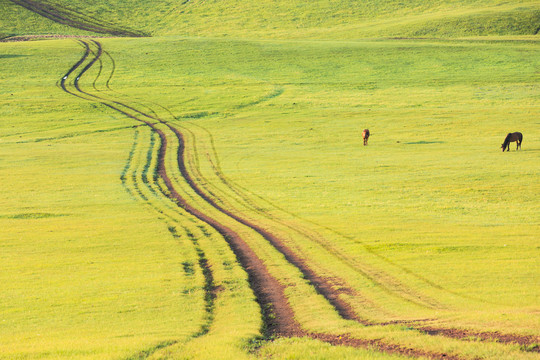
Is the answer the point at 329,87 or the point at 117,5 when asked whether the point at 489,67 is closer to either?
the point at 329,87

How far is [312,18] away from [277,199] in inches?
4037

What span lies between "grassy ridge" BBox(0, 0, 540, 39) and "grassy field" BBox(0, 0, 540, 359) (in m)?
13.8

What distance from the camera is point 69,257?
26.0 m

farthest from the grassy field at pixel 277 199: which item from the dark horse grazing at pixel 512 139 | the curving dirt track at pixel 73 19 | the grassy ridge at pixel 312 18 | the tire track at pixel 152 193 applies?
the curving dirt track at pixel 73 19

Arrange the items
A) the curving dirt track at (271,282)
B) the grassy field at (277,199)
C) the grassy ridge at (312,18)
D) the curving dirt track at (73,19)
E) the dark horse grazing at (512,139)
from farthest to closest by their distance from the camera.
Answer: the curving dirt track at (73,19), the grassy ridge at (312,18), the dark horse grazing at (512,139), the grassy field at (277,199), the curving dirt track at (271,282)

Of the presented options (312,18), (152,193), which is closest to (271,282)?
(152,193)

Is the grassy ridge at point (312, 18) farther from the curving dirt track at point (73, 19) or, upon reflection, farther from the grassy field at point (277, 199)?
the grassy field at point (277, 199)

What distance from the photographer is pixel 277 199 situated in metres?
36.4

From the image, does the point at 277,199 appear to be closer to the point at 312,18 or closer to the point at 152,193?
the point at 152,193

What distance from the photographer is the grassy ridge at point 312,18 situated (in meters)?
111

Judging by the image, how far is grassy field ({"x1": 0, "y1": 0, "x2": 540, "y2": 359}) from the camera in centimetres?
1720

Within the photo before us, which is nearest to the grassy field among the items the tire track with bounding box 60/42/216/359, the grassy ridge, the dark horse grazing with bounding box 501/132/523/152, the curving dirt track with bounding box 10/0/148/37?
the tire track with bounding box 60/42/216/359

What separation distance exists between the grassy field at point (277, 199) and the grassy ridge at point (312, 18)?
13.8 m

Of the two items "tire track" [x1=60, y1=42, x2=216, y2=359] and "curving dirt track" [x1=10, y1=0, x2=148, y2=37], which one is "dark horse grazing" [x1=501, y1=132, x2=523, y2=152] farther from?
"curving dirt track" [x1=10, y1=0, x2=148, y2=37]
